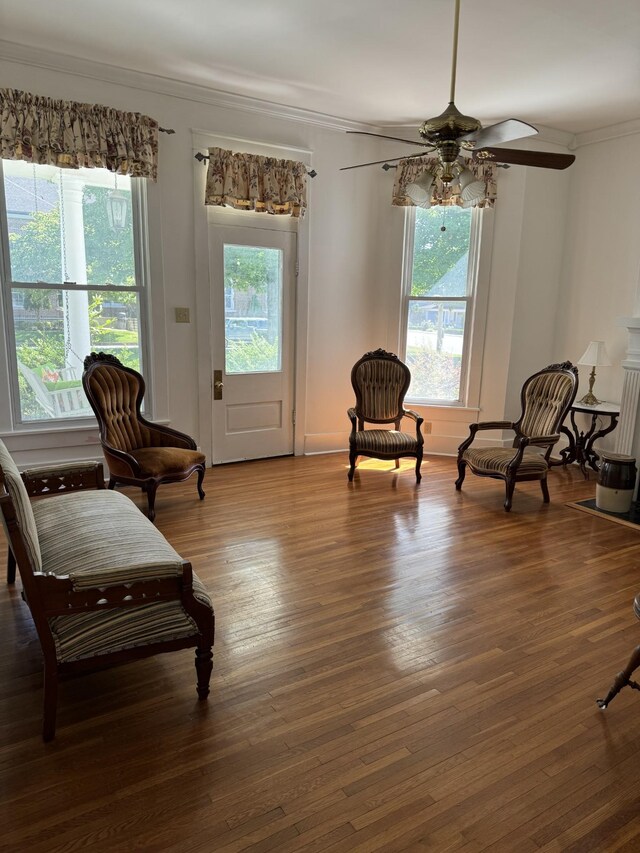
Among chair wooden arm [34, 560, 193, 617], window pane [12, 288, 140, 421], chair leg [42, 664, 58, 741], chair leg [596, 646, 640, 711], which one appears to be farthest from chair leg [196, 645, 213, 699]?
window pane [12, 288, 140, 421]

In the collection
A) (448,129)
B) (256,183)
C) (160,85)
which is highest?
(160,85)

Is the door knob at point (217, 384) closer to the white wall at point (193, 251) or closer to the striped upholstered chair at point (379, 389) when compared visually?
the white wall at point (193, 251)

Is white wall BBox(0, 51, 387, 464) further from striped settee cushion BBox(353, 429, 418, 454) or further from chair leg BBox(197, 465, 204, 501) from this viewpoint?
striped settee cushion BBox(353, 429, 418, 454)

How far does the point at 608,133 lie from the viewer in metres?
5.42

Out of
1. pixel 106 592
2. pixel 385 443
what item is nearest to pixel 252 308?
pixel 385 443

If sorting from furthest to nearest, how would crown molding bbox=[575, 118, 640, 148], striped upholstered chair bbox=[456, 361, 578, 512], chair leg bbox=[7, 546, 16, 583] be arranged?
1. crown molding bbox=[575, 118, 640, 148]
2. striped upholstered chair bbox=[456, 361, 578, 512]
3. chair leg bbox=[7, 546, 16, 583]

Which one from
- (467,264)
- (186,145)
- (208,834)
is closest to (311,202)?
(186,145)

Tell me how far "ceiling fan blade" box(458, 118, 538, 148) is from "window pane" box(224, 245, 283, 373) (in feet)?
8.81

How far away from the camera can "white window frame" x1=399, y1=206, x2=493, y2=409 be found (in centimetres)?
570

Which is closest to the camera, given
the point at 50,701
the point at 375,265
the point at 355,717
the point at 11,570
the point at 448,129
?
the point at 50,701

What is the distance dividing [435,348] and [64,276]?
140 inches

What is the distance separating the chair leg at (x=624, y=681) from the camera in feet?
7.04

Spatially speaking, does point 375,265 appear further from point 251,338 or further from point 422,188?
point 422,188

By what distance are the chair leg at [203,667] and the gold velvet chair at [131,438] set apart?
199cm
